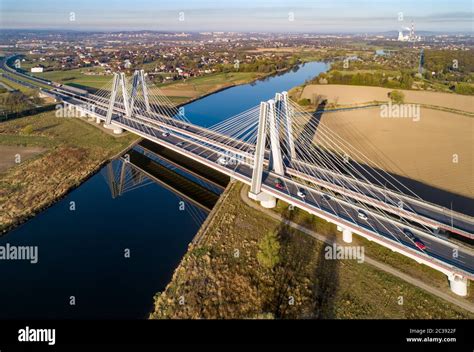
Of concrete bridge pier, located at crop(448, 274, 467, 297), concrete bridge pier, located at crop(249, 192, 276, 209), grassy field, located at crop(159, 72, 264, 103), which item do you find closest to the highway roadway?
concrete bridge pier, located at crop(448, 274, 467, 297)

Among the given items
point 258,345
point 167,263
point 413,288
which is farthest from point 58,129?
point 413,288

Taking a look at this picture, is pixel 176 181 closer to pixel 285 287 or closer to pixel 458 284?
pixel 285 287

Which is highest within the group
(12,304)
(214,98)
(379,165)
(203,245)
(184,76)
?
(184,76)

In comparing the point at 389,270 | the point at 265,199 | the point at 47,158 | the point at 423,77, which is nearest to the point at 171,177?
the point at 265,199

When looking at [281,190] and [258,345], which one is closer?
[258,345]

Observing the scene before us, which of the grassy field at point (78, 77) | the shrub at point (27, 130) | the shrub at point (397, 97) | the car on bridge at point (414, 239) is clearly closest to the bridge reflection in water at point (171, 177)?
the car on bridge at point (414, 239)

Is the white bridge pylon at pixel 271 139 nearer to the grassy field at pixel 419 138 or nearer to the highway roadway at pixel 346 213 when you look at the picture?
the highway roadway at pixel 346 213

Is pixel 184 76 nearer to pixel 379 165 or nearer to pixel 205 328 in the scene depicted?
pixel 379 165
